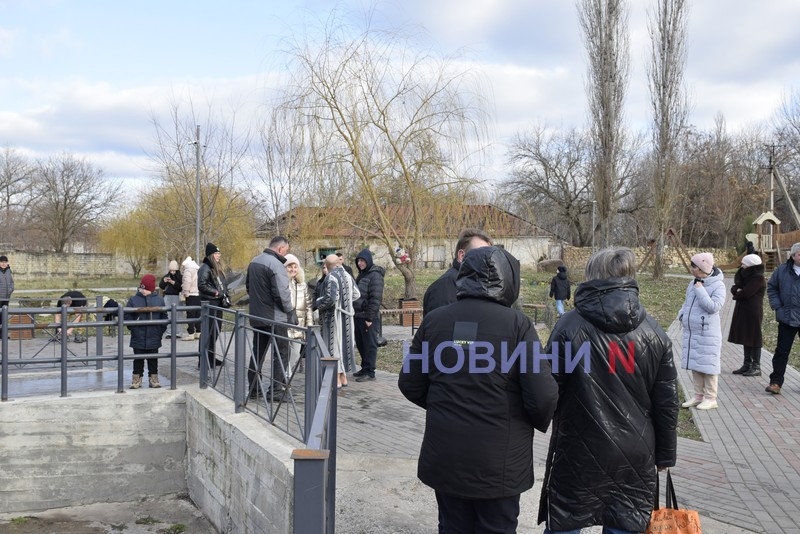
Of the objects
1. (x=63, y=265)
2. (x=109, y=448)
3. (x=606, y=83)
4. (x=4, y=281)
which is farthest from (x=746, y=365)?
(x=63, y=265)

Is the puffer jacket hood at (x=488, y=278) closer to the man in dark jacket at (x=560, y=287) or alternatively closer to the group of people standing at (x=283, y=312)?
the group of people standing at (x=283, y=312)

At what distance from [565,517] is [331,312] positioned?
17.9ft

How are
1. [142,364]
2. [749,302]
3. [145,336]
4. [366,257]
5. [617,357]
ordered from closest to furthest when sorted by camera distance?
[617,357] < [145,336] < [142,364] < [749,302] < [366,257]

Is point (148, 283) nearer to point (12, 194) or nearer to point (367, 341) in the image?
point (367, 341)

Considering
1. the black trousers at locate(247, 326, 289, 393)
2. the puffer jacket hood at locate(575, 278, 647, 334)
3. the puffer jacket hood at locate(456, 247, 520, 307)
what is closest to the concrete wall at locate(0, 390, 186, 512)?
the black trousers at locate(247, 326, 289, 393)

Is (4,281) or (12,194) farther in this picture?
(12,194)

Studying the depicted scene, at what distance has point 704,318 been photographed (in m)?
6.92

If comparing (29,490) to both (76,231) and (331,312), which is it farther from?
(76,231)

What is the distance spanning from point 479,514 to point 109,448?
515 cm

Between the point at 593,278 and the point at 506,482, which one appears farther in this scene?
the point at 593,278

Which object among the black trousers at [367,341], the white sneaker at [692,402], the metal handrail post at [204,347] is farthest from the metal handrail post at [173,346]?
the white sneaker at [692,402]

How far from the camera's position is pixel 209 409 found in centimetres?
622

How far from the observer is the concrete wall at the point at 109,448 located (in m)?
6.56

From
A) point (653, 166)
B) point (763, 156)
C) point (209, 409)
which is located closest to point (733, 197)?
point (763, 156)
